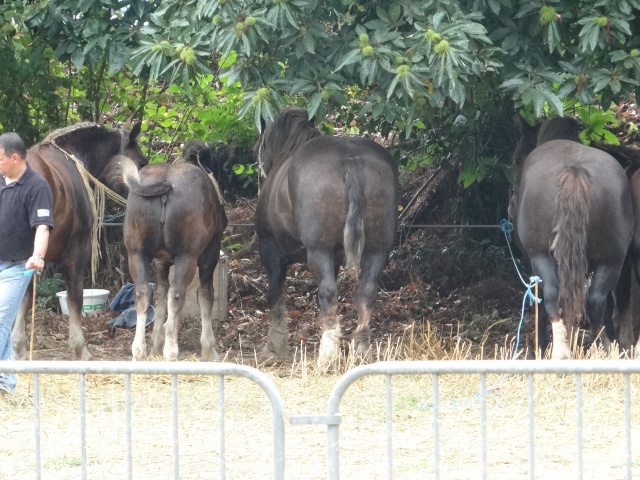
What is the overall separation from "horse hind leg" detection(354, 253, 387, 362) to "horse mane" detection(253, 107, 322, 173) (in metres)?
1.52

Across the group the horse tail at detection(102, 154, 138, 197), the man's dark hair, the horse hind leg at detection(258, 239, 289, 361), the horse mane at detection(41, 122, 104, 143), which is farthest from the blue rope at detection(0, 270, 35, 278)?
the horse hind leg at detection(258, 239, 289, 361)

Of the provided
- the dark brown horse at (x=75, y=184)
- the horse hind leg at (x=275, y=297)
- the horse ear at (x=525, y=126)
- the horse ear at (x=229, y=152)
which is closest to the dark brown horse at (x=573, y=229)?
the horse ear at (x=525, y=126)

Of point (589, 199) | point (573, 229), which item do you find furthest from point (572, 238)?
point (589, 199)

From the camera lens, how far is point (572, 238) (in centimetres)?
827

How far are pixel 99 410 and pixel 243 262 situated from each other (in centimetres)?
675

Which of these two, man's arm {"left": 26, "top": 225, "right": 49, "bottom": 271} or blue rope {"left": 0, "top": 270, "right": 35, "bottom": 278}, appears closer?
man's arm {"left": 26, "top": 225, "right": 49, "bottom": 271}

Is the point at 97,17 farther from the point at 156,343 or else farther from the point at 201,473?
the point at 201,473

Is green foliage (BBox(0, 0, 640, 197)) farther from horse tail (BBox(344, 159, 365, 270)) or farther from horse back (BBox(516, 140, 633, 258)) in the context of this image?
horse tail (BBox(344, 159, 365, 270))

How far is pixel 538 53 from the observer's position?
8773mm

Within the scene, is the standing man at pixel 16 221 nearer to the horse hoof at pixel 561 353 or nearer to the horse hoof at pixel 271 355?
the horse hoof at pixel 271 355

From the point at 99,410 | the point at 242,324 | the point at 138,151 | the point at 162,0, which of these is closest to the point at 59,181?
the point at 138,151

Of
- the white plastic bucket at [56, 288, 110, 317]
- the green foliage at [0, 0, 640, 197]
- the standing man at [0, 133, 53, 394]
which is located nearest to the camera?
the standing man at [0, 133, 53, 394]

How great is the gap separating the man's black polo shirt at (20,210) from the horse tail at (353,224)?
248 cm

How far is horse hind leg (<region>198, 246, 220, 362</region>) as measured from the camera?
986 cm
